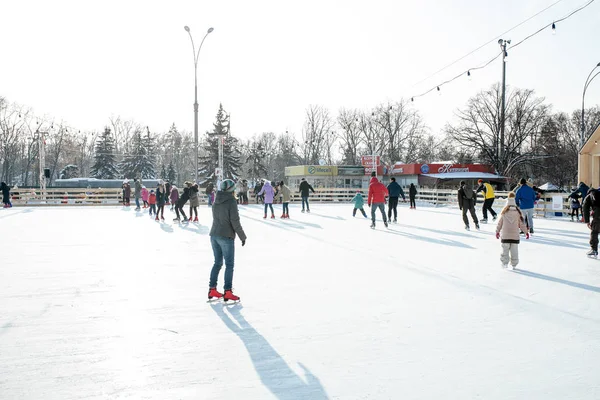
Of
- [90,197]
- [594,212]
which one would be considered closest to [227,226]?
[594,212]

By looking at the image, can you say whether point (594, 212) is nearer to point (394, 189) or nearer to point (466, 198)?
point (466, 198)

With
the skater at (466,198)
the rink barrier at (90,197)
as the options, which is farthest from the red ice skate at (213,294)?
the rink barrier at (90,197)

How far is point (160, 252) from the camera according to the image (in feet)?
34.1

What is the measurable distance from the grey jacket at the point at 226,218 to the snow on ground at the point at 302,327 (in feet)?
2.82

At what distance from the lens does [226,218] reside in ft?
19.7

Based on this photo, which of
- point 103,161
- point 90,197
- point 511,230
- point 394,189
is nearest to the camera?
point 511,230

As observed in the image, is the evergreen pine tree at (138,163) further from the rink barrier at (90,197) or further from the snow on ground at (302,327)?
the snow on ground at (302,327)

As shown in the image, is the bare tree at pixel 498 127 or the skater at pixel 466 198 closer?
the skater at pixel 466 198

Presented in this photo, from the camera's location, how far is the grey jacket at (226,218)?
19.7ft

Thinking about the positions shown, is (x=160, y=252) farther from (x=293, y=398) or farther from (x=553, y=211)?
(x=553, y=211)

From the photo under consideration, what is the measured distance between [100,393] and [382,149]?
2521 inches

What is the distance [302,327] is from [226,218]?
1672mm

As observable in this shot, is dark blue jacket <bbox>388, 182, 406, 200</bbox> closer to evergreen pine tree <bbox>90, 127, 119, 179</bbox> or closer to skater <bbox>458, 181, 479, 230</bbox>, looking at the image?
skater <bbox>458, 181, 479, 230</bbox>

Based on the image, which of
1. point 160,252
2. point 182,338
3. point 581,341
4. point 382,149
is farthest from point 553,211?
point 382,149
